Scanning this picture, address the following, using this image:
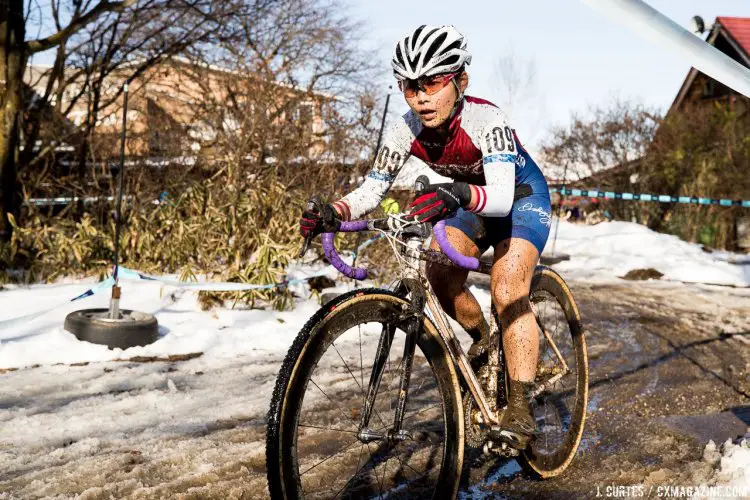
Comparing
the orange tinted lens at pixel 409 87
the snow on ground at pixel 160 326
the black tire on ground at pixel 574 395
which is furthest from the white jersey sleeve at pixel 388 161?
the snow on ground at pixel 160 326

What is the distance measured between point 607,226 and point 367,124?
13.3 meters

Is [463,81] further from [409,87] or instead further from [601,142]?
[601,142]

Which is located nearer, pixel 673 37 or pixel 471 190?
pixel 673 37

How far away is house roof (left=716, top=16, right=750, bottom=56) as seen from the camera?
89.2 feet

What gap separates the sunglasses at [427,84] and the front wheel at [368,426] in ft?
3.10

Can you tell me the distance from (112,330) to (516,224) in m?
3.78

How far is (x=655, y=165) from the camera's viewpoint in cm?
2456

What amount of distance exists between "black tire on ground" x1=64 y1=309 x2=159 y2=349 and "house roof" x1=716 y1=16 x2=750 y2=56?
26.7 m

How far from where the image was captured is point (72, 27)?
10.0 meters

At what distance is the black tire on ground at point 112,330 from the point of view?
19.6 feet

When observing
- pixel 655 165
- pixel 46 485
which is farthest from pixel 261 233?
pixel 655 165

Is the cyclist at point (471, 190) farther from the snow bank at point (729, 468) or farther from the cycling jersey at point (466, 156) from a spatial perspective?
the snow bank at point (729, 468)

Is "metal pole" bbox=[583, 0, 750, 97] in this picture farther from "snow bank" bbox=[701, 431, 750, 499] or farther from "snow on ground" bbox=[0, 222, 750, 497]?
"snow on ground" bbox=[0, 222, 750, 497]

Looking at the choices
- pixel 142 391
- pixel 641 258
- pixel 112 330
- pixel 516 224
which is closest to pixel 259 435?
pixel 142 391
